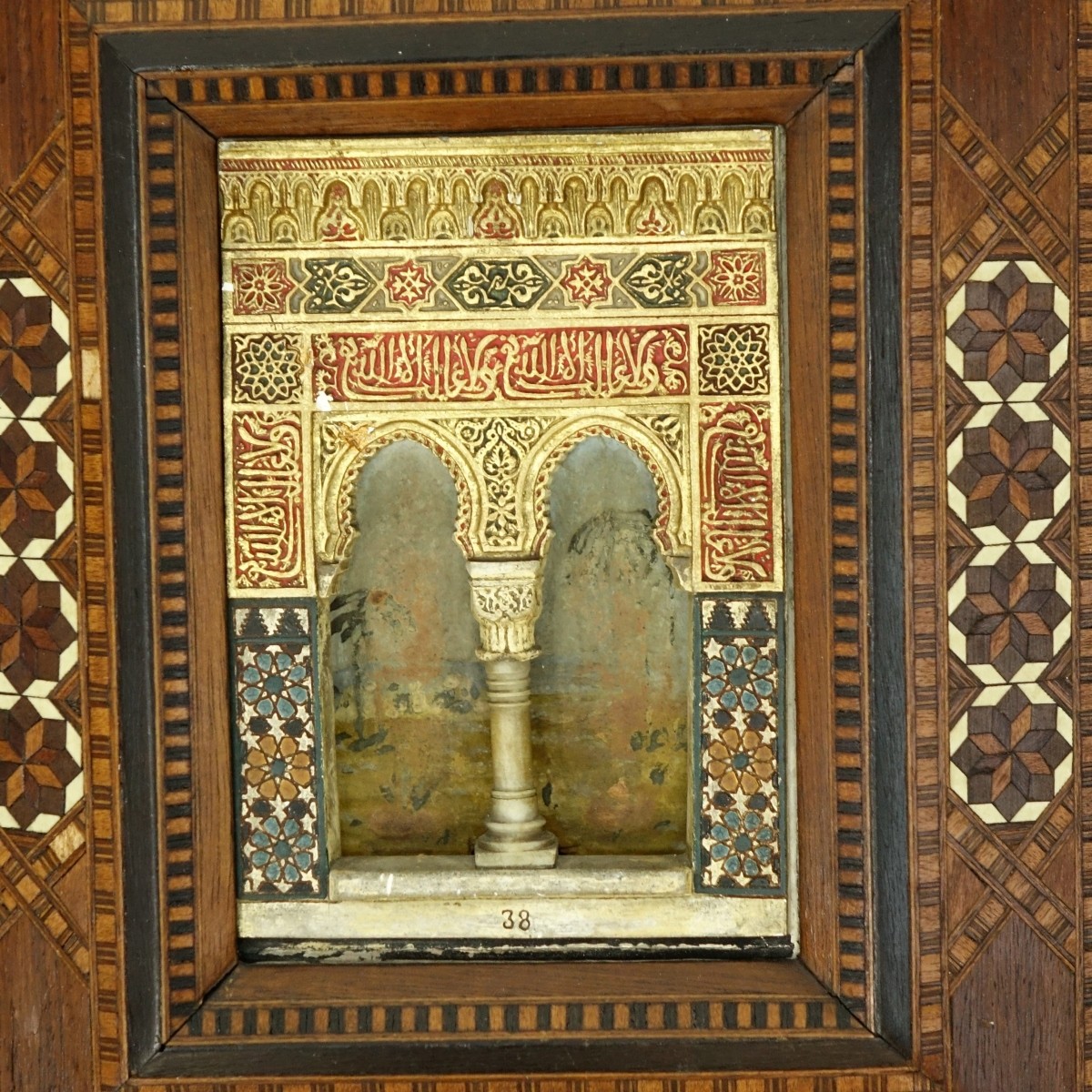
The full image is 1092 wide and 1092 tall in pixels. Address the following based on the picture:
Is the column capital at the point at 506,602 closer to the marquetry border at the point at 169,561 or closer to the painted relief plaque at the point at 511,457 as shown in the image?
the painted relief plaque at the point at 511,457

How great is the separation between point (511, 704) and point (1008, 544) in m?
1.24

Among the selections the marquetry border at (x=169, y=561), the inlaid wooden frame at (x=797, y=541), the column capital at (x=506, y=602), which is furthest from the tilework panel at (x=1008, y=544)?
the marquetry border at (x=169, y=561)

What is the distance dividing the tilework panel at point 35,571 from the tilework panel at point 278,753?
399 millimetres

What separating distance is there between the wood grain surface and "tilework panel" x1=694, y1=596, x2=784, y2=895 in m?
0.11

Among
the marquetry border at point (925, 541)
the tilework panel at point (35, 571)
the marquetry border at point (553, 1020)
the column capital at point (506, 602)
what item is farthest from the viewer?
the column capital at point (506, 602)

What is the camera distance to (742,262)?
3.40m

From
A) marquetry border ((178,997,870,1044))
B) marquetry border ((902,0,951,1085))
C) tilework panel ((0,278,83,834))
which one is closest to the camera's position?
marquetry border ((902,0,951,1085))

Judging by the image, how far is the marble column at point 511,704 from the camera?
11.5 feet

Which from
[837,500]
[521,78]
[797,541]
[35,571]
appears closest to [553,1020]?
[797,541]

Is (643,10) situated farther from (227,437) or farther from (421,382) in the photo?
(227,437)

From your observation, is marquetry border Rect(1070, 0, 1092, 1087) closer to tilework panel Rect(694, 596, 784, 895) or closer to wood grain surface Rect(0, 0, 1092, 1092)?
wood grain surface Rect(0, 0, 1092, 1092)

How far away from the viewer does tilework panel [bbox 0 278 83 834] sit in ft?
10.7

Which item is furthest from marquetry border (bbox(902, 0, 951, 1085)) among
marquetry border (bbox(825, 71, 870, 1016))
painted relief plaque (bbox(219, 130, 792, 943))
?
painted relief plaque (bbox(219, 130, 792, 943))

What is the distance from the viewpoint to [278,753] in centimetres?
352
